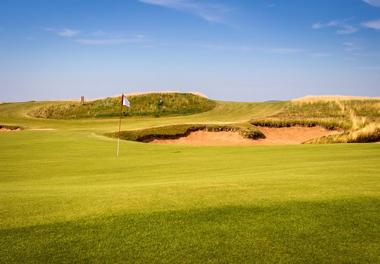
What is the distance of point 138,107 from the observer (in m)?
60.4

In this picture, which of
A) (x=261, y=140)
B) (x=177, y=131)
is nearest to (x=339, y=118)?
(x=261, y=140)

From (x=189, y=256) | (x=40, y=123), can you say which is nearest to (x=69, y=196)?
(x=189, y=256)

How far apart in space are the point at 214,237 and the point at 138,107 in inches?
2204

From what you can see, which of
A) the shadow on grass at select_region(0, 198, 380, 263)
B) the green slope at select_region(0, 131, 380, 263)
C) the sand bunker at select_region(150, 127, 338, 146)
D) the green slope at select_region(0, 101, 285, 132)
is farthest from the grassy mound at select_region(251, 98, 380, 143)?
the shadow on grass at select_region(0, 198, 380, 263)

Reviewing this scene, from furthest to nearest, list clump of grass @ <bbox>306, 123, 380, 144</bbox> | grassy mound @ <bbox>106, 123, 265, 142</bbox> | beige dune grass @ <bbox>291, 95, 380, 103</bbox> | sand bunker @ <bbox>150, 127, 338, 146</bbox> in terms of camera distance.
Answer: beige dune grass @ <bbox>291, 95, 380, 103</bbox>, sand bunker @ <bbox>150, 127, 338, 146</bbox>, grassy mound @ <bbox>106, 123, 265, 142</bbox>, clump of grass @ <bbox>306, 123, 380, 144</bbox>

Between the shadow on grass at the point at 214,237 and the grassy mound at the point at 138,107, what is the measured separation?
165 feet

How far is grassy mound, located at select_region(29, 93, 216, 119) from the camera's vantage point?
5806cm

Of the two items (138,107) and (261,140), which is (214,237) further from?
(138,107)

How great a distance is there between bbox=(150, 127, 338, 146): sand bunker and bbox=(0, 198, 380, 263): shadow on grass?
26.1 m

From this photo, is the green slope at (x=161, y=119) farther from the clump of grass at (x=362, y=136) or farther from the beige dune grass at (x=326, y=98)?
the clump of grass at (x=362, y=136)

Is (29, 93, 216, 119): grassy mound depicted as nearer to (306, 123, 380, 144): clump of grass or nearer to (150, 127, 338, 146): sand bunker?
(150, 127, 338, 146): sand bunker

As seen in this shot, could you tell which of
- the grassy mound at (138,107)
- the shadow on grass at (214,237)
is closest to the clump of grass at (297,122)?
the grassy mound at (138,107)

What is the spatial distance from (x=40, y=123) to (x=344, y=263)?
1780 inches

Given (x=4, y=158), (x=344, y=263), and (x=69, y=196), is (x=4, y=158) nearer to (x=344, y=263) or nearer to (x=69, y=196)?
(x=69, y=196)
